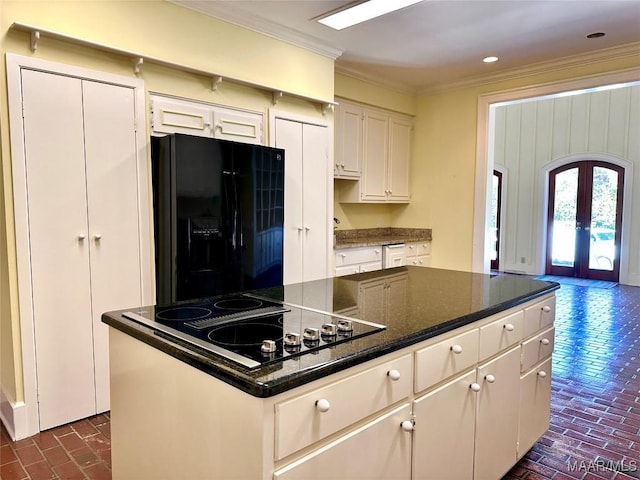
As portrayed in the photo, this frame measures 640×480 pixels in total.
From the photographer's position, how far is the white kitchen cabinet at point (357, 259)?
4.36 meters

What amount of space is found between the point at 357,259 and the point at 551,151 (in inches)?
224

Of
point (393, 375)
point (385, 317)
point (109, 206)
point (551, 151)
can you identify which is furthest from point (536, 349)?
point (551, 151)

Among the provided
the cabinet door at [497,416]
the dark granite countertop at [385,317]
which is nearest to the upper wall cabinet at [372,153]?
the dark granite countertop at [385,317]

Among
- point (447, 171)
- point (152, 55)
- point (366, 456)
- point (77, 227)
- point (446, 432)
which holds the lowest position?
point (446, 432)

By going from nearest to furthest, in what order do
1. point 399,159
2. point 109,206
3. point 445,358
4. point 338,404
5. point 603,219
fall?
point 338,404 < point 445,358 < point 109,206 < point 399,159 < point 603,219

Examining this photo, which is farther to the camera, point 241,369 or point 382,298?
point 382,298

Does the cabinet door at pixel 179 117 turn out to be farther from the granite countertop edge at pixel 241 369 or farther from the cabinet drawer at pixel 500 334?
the cabinet drawer at pixel 500 334

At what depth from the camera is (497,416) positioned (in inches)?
75.3

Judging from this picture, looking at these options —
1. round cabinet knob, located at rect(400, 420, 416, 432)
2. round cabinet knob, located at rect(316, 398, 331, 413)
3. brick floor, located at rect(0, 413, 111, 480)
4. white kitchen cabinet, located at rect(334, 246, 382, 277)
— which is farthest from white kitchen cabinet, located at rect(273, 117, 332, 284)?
round cabinet knob, located at rect(316, 398, 331, 413)

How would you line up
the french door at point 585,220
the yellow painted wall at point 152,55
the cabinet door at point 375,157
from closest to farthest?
the yellow painted wall at point 152,55 → the cabinet door at point 375,157 → the french door at point 585,220

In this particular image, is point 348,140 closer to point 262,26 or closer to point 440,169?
point 440,169

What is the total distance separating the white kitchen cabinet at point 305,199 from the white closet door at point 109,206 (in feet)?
4.07

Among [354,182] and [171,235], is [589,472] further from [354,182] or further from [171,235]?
[354,182]

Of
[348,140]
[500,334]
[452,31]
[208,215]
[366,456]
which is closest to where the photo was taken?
[366,456]
